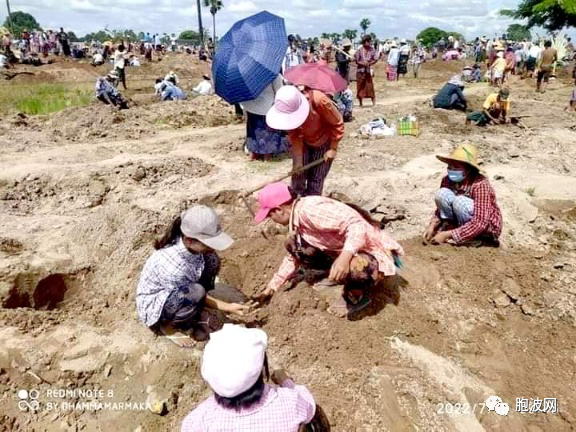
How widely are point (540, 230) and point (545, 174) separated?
2231mm

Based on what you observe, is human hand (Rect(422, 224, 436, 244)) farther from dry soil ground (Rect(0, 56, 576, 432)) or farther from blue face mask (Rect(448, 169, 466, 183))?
blue face mask (Rect(448, 169, 466, 183))

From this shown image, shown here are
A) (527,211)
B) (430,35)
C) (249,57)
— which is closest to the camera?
(527,211)

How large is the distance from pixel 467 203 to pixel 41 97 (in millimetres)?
13569

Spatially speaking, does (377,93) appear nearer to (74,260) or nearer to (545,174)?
(545,174)

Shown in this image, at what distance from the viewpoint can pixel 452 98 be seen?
33.8ft

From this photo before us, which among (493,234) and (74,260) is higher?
(493,234)

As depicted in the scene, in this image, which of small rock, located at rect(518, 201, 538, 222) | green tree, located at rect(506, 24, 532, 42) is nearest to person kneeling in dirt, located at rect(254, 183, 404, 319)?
small rock, located at rect(518, 201, 538, 222)

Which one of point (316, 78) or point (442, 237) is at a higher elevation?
point (316, 78)

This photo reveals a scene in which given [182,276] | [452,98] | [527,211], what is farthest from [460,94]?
[182,276]

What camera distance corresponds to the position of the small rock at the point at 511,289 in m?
3.50

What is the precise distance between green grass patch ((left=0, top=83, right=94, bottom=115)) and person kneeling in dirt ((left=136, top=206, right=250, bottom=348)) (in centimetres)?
1030

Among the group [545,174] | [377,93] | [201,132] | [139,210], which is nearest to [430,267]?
[139,210]

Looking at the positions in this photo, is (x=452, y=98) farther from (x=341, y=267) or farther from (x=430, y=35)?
(x=430, y=35)

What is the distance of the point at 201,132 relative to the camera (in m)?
9.30
